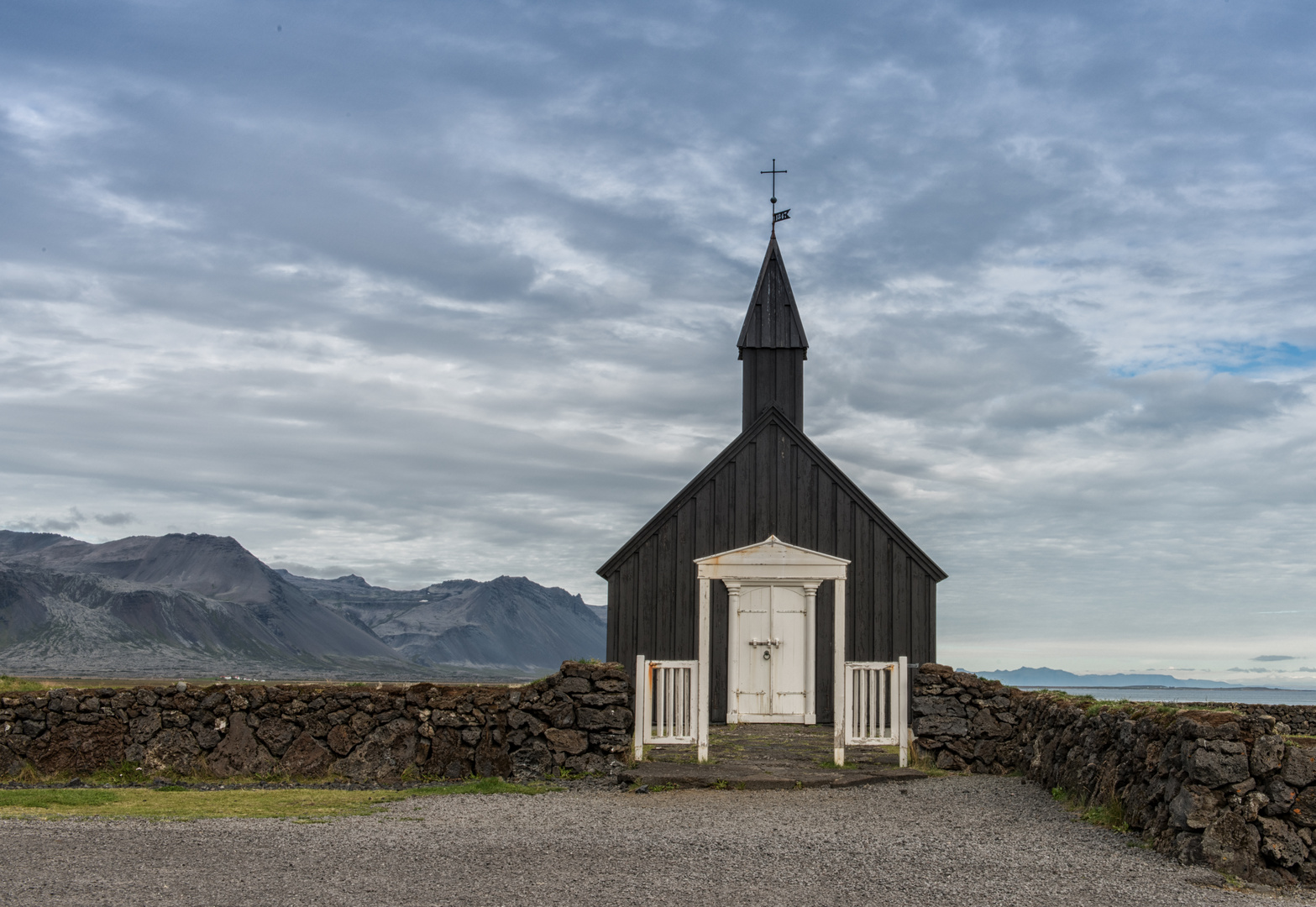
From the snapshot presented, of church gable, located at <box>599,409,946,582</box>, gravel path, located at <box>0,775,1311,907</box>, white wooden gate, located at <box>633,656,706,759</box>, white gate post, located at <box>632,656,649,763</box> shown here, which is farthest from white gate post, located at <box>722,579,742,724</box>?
gravel path, located at <box>0,775,1311,907</box>

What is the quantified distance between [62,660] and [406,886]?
17501 centimetres

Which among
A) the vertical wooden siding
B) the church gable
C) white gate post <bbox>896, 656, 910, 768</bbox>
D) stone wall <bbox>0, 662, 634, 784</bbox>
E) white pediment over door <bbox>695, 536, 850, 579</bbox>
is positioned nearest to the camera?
stone wall <bbox>0, 662, 634, 784</bbox>

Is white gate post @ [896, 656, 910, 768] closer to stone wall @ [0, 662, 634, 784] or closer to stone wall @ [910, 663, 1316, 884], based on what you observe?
stone wall @ [910, 663, 1316, 884]

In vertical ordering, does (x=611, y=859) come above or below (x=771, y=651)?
below

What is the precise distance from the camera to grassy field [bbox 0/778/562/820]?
10.6 meters

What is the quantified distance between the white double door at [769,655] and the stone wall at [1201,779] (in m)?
6.56

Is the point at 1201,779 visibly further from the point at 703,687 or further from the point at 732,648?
the point at 732,648

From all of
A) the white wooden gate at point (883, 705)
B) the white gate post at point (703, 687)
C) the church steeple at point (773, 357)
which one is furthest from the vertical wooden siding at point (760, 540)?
the white gate post at point (703, 687)

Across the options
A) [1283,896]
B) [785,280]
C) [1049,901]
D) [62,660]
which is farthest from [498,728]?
[62,660]

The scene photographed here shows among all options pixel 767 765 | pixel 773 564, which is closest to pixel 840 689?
pixel 767 765

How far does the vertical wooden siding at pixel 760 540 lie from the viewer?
19391mm

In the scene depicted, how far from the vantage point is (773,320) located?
896 inches

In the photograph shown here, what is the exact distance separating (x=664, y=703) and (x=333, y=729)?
13.1 feet

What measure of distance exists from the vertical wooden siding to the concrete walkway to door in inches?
103
